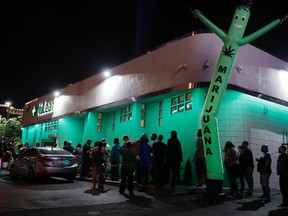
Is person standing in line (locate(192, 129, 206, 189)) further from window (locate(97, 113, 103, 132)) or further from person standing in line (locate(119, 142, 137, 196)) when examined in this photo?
window (locate(97, 113, 103, 132))

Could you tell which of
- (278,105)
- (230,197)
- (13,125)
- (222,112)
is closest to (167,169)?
(230,197)

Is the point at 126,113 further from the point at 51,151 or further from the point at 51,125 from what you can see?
the point at 51,125

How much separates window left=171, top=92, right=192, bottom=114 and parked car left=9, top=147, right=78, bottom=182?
15.6 feet

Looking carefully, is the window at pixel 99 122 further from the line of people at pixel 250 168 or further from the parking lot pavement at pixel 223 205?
the line of people at pixel 250 168

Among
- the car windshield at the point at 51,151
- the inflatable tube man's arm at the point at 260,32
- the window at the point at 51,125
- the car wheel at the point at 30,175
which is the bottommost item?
the car wheel at the point at 30,175

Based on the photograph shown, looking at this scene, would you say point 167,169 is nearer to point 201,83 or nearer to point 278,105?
point 201,83

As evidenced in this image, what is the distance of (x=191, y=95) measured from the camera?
12.3m

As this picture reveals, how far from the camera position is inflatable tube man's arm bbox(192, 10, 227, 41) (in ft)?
30.8

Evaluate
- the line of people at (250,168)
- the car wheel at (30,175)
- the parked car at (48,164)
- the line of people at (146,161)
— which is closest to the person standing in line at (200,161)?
the line of people at (146,161)

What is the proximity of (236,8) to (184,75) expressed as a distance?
3.47m

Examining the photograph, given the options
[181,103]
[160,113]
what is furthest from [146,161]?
[160,113]

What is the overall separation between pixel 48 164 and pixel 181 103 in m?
5.90

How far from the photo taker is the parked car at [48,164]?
1225cm

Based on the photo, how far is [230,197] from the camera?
9.56 m
